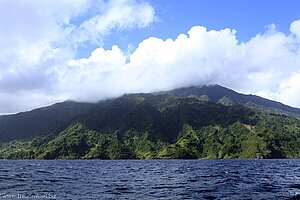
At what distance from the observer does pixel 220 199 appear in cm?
5753

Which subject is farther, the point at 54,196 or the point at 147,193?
the point at 147,193

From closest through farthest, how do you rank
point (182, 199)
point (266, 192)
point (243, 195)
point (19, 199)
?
1. point (19, 199)
2. point (182, 199)
3. point (243, 195)
4. point (266, 192)

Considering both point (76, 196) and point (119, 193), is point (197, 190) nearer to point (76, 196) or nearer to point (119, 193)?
point (119, 193)

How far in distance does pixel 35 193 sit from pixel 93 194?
8760 mm

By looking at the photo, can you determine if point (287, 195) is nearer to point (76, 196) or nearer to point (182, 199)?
point (182, 199)

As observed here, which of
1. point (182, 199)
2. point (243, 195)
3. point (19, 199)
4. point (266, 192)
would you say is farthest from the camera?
point (266, 192)

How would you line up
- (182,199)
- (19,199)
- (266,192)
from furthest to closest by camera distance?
(266,192)
(182,199)
(19,199)

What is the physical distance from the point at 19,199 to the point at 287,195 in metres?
39.9

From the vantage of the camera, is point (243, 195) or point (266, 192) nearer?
point (243, 195)

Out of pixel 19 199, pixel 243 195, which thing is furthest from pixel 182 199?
pixel 19 199

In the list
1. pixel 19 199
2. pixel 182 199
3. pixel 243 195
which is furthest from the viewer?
pixel 243 195

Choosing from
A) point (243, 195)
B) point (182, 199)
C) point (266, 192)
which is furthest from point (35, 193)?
point (266, 192)

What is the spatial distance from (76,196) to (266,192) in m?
31.4

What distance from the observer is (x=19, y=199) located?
52688 millimetres
